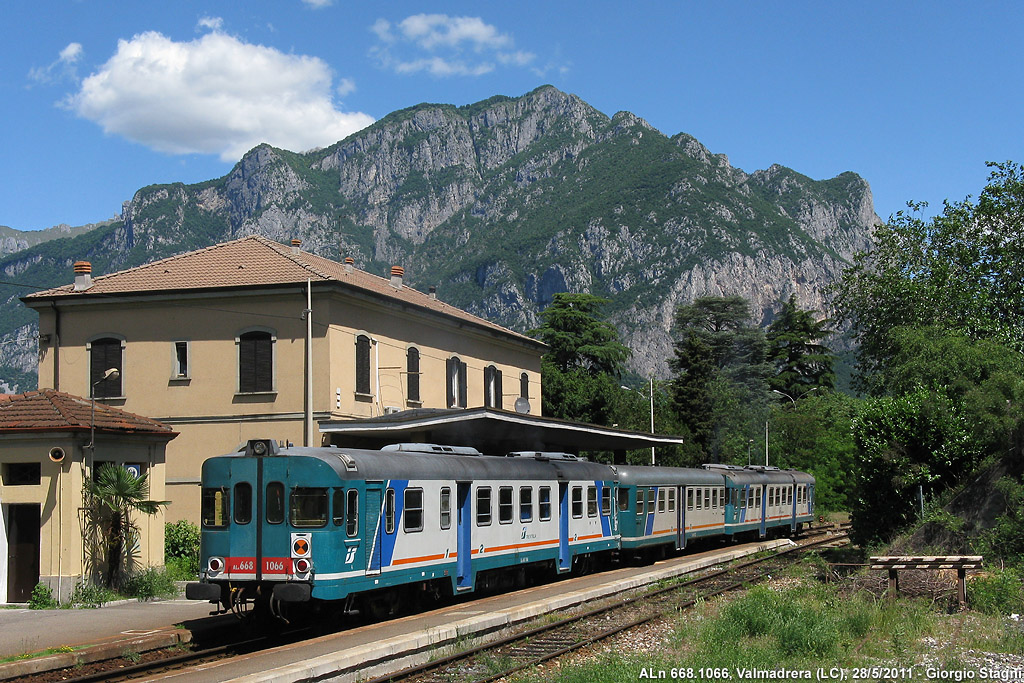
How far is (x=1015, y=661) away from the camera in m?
12.4

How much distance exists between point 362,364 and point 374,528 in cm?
1475

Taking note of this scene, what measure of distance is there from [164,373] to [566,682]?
21.7 m

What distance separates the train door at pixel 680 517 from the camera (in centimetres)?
2980

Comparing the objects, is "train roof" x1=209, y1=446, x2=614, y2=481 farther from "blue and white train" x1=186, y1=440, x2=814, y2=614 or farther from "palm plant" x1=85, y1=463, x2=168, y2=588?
"palm plant" x1=85, y1=463, x2=168, y2=588

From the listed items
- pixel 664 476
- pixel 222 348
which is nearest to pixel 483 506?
pixel 664 476

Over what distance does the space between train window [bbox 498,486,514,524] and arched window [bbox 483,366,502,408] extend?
17824 millimetres

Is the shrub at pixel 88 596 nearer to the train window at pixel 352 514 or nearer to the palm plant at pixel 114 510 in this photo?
the palm plant at pixel 114 510

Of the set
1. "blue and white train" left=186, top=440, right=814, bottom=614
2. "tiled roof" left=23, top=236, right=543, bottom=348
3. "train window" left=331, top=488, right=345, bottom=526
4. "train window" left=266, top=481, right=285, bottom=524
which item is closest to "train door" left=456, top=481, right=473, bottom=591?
A: "blue and white train" left=186, top=440, right=814, bottom=614

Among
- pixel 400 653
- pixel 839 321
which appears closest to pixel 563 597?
pixel 400 653

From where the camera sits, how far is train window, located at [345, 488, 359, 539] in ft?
50.8

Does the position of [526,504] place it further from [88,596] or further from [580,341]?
[580,341]

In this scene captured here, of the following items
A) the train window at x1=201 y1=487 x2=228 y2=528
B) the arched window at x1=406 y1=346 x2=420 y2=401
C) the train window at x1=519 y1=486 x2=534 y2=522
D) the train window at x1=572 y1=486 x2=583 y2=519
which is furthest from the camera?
the arched window at x1=406 y1=346 x2=420 y2=401

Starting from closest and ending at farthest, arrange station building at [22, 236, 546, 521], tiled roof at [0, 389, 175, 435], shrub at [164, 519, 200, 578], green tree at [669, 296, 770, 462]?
tiled roof at [0, 389, 175, 435]
shrub at [164, 519, 200, 578]
station building at [22, 236, 546, 521]
green tree at [669, 296, 770, 462]

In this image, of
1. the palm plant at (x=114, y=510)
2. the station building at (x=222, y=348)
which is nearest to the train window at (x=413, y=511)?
the palm plant at (x=114, y=510)
